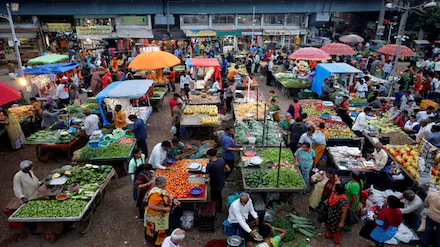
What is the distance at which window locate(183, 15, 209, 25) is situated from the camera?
31.7 metres

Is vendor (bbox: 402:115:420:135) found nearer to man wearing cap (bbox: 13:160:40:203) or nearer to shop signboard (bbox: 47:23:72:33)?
man wearing cap (bbox: 13:160:40:203)

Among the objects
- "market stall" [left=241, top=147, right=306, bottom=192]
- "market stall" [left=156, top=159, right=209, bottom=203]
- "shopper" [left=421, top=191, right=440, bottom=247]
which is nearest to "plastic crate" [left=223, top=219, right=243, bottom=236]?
"market stall" [left=156, top=159, right=209, bottom=203]

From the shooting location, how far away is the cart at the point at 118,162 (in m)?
8.87

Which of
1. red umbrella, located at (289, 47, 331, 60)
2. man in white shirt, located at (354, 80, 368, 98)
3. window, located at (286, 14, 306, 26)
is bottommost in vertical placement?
man in white shirt, located at (354, 80, 368, 98)

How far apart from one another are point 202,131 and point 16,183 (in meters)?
6.89

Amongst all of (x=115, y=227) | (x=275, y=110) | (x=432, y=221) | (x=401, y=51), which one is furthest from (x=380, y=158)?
(x=401, y=51)

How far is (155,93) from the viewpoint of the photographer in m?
15.5

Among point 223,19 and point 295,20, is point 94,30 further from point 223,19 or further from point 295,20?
point 295,20

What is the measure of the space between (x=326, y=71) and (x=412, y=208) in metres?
9.49

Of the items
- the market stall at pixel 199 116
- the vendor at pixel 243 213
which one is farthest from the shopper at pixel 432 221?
the market stall at pixel 199 116

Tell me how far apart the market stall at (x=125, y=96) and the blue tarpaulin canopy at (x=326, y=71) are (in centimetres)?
894

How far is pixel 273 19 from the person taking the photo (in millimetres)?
33156

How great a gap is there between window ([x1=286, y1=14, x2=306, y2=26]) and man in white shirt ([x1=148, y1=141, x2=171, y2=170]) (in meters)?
30.1

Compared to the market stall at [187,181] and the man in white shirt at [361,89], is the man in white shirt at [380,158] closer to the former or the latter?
the market stall at [187,181]
